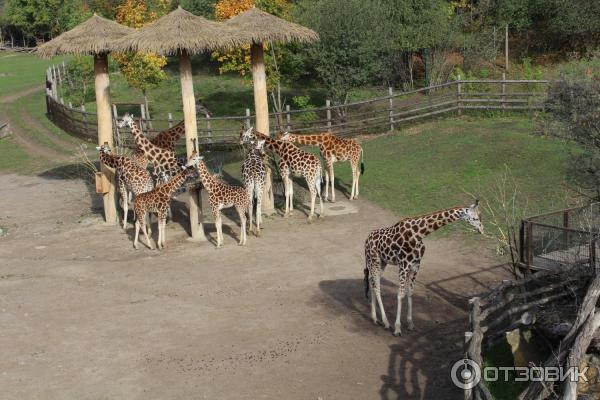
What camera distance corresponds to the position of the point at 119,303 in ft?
45.9

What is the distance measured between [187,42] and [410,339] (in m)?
8.69

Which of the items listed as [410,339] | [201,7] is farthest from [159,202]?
[201,7]

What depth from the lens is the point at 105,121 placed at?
2006 cm

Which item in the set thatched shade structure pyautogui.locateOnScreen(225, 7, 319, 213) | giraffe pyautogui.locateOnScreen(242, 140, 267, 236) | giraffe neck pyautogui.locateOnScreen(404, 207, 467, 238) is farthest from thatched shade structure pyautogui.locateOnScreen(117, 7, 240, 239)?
giraffe neck pyautogui.locateOnScreen(404, 207, 467, 238)

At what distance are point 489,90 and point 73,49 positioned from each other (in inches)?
685

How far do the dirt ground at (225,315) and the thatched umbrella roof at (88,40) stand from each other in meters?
4.28

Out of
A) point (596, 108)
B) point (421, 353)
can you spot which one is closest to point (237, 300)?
point (421, 353)

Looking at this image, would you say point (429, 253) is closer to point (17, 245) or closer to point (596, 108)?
point (596, 108)

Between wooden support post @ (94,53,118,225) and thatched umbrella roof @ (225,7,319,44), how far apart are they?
3.49 m

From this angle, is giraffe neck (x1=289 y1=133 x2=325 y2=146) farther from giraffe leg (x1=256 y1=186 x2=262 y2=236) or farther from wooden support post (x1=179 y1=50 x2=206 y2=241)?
wooden support post (x1=179 y1=50 x2=206 y2=241)

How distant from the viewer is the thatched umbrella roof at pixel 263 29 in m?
18.5

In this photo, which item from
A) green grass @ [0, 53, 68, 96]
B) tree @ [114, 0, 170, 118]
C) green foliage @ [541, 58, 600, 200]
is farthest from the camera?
green grass @ [0, 53, 68, 96]

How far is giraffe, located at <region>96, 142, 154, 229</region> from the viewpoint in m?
18.6

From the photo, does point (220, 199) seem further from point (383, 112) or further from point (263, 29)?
point (383, 112)
